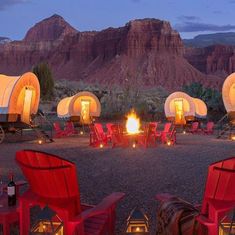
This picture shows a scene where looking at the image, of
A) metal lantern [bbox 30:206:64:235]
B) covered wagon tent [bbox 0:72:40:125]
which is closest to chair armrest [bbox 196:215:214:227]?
metal lantern [bbox 30:206:64:235]

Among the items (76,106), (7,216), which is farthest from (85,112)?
(7,216)

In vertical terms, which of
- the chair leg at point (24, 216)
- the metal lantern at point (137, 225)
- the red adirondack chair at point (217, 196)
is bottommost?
the metal lantern at point (137, 225)

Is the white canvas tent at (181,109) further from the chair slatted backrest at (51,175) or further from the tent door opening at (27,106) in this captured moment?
the chair slatted backrest at (51,175)

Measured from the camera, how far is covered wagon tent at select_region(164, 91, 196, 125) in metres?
26.3

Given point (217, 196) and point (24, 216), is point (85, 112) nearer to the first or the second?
point (24, 216)

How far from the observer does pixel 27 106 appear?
19.9 m

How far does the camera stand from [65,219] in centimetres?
416

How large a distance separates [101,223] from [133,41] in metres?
93.6

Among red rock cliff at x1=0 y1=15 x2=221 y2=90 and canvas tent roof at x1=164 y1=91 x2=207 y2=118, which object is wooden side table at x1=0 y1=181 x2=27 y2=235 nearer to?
canvas tent roof at x1=164 y1=91 x2=207 y2=118

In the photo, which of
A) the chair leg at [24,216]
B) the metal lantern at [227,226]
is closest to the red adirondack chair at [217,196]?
the metal lantern at [227,226]

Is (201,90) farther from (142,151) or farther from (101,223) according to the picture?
(101,223)

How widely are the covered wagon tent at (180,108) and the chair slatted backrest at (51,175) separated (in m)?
22.3

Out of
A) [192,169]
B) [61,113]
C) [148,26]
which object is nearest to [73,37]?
[148,26]

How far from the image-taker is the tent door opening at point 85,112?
27228mm
